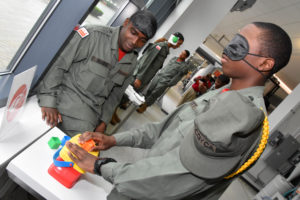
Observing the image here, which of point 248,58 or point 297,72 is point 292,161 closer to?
point 297,72

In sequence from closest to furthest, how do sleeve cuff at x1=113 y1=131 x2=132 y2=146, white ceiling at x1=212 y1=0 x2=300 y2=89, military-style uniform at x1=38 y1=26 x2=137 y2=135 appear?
1. sleeve cuff at x1=113 y1=131 x2=132 y2=146
2. military-style uniform at x1=38 y1=26 x2=137 y2=135
3. white ceiling at x1=212 y1=0 x2=300 y2=89

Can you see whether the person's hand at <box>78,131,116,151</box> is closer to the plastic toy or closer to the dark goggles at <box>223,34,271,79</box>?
the plastic toy

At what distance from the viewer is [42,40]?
1405 millimetres

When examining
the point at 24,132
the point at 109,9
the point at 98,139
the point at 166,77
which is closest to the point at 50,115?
the point at 24,132

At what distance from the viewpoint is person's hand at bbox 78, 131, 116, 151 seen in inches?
42.9

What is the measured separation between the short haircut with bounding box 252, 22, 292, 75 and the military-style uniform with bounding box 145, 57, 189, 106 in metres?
4.31

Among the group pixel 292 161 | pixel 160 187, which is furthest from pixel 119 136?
pixel 292 161

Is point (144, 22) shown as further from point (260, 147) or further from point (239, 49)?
point (260, 147)

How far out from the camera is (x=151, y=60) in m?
4.17

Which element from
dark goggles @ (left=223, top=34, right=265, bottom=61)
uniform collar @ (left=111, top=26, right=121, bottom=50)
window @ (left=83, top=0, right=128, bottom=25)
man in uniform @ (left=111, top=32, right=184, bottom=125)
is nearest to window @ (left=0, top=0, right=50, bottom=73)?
uniform collar @ (left=111, top=26, right=121, bottom=50)

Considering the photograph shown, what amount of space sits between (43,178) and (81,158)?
7.7 inches

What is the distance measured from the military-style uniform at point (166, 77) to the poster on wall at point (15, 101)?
14.4 ft

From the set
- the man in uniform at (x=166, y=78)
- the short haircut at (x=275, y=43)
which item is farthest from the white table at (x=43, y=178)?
the man in uniform at (x=166, y=78)

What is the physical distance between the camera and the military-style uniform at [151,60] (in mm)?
4148
